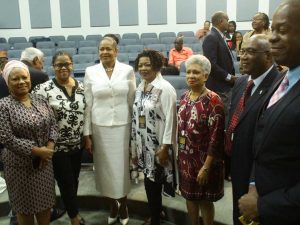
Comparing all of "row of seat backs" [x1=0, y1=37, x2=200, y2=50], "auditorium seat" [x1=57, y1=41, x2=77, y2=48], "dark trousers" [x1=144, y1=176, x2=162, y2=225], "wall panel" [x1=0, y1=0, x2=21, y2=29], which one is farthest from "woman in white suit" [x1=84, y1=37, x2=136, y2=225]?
"wall panel" [x1=0, y1=0, x2=21, y2=29]

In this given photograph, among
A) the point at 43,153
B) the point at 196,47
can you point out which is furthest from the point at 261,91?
the point at 196,47

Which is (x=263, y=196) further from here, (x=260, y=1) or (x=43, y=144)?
(x=260, y=1)

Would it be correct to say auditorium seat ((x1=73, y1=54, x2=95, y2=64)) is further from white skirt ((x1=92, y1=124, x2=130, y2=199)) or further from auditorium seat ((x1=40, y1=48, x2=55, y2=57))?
white skirt ((x1=92, y1=124, x2=130, y2=199))

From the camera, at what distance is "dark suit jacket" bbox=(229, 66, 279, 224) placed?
1.56 metres

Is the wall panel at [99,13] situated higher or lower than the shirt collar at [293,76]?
higher

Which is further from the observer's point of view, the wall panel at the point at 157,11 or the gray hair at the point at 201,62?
the wall panel at the point at 157,11

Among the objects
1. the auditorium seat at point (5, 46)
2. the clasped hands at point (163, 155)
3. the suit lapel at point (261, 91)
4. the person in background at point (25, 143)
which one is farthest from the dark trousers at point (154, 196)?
the auditorium seat at point (5, 46)

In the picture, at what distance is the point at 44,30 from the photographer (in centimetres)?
1039

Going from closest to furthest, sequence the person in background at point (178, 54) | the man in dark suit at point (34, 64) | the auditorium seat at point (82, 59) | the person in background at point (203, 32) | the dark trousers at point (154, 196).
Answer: the dark trousers at point (154, 196)
the man in dark suit at point (34, 64)
the person in background at point (178, 54)
the person in background at point (203, 32)
the auditorium seat at point (82, 59)

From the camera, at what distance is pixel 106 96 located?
2.44 metres

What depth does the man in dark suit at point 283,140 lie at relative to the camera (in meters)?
1.09

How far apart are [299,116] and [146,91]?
1377mm

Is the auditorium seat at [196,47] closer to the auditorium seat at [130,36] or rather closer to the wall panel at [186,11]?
the auditorium seat at [130,36]

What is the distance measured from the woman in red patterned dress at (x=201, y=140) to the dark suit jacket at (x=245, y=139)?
0.31 meters
